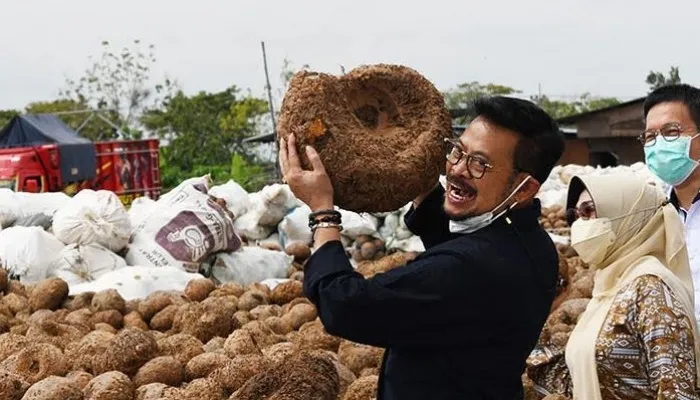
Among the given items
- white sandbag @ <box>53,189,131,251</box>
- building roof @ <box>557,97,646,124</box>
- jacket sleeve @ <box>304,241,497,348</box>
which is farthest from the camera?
building roof @ <box>557,97,646,124</box>

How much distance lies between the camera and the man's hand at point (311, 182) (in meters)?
2.60

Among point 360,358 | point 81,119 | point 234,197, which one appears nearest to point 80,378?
point 360,358

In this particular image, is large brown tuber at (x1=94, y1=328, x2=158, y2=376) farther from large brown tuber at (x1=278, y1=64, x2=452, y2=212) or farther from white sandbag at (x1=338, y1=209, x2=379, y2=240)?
white sandbag at (x1=338, y1=209, x2=379, y2=240)

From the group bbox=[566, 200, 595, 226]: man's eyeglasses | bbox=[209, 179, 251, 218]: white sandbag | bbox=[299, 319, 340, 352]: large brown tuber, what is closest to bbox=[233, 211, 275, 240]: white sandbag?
bbox=[209, 179, 251, 218]: white sandbag

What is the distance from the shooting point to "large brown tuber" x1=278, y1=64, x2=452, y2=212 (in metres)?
2.72

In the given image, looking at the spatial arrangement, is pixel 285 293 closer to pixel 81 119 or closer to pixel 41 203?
pixel 41 203

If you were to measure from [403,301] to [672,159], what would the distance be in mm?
2121

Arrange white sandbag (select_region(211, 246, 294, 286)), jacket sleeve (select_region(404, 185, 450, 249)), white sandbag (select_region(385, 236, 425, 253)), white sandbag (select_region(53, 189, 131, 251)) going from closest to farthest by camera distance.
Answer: jacket sleeve (select_region(404, 185, 450, 249)) < white sandbag (select_region(53, 189, 131, 251)) < white sandbag (select_region(211, 246, 294, 286)) < white sandbag (select_region(385, 236, 425, 253))

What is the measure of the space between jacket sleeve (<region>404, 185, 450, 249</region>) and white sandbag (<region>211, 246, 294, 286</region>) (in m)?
5.13

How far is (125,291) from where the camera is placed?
6.88 meters

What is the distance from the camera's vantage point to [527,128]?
2580 mm

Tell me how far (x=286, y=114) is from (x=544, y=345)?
1.76 m

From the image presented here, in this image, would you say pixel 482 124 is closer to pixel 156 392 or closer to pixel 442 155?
pixel 442 155

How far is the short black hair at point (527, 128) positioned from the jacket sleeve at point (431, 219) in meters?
0.40
